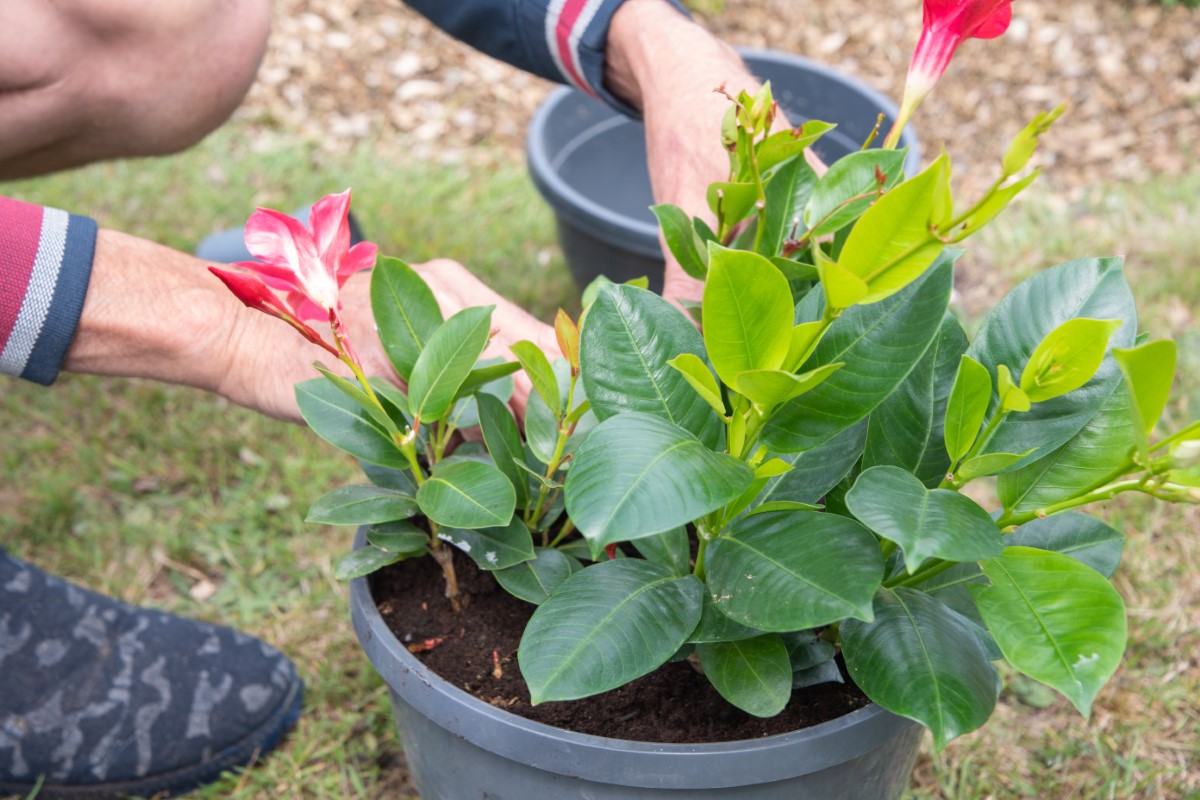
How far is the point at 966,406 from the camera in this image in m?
0.73

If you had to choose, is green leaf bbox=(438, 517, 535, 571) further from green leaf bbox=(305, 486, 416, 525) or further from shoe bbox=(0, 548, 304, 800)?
shoe bbox=(0, 548, 304, 800)

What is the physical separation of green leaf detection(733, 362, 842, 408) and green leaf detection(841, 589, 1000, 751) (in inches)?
8.0

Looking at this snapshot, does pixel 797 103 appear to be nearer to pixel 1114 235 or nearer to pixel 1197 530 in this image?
pixel 1114 235

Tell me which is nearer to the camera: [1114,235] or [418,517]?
[418,517]

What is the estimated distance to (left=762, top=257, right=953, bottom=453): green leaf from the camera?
27.6 inches

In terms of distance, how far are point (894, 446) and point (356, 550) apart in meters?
0.48

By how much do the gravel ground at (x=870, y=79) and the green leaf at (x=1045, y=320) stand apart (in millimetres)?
2070

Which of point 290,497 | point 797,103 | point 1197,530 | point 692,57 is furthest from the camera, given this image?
point 797,103

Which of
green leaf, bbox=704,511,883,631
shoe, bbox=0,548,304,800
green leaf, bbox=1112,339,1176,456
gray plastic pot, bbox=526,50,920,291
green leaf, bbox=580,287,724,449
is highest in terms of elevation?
green leaf, bbox=1112,339,1176,456

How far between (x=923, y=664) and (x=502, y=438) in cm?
39

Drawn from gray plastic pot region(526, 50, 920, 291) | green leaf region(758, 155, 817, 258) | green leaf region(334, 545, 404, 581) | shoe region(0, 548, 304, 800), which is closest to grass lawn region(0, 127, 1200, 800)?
shoe region(0, 548, 304, 800)

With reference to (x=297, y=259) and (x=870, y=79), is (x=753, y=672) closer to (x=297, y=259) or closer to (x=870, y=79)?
(x=297, y=259)

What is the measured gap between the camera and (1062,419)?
30.5 inches

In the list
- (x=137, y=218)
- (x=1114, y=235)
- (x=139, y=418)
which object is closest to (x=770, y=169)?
(x=139, y=418)
